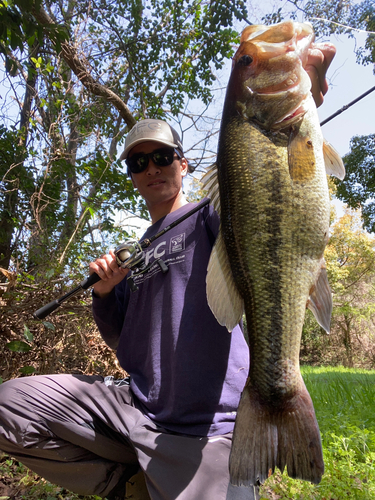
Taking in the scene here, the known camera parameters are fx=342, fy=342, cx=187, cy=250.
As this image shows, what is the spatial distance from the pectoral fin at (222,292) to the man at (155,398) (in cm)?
39

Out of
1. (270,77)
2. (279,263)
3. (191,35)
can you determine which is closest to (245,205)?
(279,263)

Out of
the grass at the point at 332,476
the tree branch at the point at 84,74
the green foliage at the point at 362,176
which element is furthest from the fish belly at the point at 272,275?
the green foliage at the point at 362,176

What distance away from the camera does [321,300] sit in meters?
1.41

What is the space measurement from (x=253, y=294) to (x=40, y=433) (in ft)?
4.61

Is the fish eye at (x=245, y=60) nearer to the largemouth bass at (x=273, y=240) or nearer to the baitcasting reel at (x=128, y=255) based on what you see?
the largemouth bass at (x=273, y=240)

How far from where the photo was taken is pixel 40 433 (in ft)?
6.05

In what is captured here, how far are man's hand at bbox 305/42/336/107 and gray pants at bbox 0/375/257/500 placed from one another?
174 cm

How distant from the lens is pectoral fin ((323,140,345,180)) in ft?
4.91

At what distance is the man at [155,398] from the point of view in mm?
1590

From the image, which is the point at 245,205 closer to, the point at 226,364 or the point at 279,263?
the point at 279,263

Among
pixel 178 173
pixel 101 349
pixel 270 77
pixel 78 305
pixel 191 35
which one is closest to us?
pixel 270 77

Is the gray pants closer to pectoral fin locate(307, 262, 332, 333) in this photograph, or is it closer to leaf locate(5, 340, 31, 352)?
pectoral fin locate(307, 262, 332, 333)

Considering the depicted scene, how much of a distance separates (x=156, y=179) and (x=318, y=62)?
1172 mm

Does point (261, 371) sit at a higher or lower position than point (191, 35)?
lower
